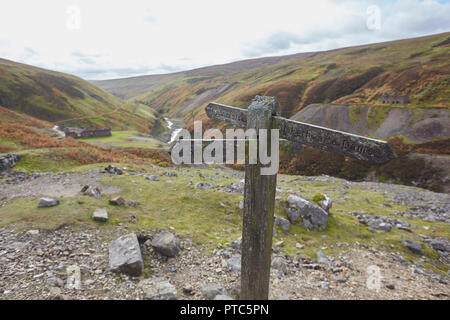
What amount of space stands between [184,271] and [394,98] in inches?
2319

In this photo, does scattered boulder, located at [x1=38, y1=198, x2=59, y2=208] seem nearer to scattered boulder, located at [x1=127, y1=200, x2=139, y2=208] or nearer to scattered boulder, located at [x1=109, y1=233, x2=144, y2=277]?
scattered boulder, located at [x1=127, y1=200, x2=139, y2=208]

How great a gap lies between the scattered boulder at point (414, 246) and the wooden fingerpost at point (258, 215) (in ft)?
30.6

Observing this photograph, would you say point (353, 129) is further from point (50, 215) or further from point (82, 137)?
point (82, 137)

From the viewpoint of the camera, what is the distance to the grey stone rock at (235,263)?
7281mm

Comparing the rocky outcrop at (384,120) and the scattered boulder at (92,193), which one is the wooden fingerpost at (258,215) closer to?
the scattered boulder at (92,193)

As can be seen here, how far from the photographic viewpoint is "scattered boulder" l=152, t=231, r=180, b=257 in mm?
7500

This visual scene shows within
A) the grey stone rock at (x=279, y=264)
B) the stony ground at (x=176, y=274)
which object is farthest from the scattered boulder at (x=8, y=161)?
the grey stone rock at (x=279, y=264)

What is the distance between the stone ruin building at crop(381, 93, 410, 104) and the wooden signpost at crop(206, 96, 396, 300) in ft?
191

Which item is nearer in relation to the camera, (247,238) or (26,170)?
(247,238)

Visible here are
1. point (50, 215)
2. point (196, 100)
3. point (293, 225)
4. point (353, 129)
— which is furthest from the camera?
point (196, 100)
